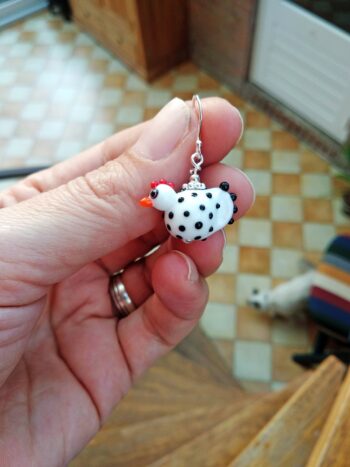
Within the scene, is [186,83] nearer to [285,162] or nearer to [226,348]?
[285,162]

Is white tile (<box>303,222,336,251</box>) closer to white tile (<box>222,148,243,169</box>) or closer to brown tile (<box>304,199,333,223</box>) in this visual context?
brown tile (<box>304,199,333,223</box>)

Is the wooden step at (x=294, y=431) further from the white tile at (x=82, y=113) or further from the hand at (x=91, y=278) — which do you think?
the white tile at (x=82, y=113)

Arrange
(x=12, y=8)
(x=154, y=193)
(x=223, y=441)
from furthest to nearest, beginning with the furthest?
(x=12, y=8)
(x=223, y=441)
(x=154, y=193)

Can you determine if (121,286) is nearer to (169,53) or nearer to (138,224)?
(138,224)

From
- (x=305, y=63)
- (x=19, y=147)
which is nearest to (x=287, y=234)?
(x=305, y=63)

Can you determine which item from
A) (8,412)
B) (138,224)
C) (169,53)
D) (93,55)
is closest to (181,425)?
(8,412)

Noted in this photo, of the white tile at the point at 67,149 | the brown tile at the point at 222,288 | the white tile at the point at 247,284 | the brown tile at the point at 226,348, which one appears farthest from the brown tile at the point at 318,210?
the white tile at the point at 67,149
